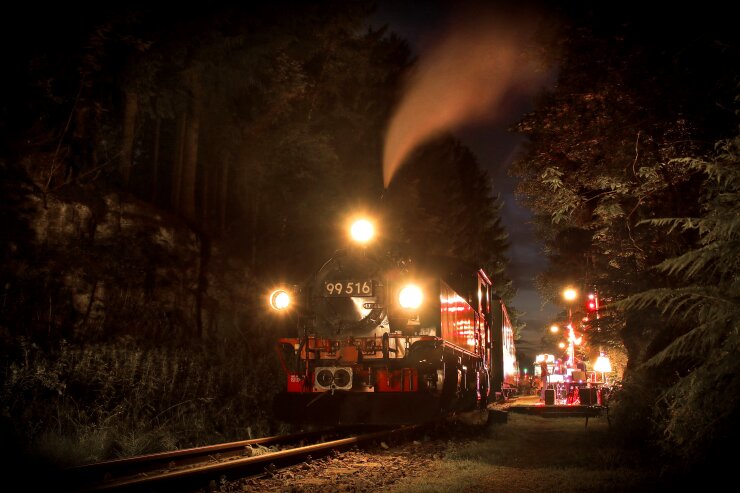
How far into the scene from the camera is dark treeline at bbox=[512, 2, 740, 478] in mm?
5105

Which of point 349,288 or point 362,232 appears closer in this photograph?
point 349,288

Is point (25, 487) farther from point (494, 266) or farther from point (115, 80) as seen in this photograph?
point (494, 266)

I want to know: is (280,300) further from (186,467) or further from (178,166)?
(178,166)

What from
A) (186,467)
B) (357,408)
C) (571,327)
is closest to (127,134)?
(357,408)

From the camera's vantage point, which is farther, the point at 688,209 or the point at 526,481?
the point at 688,209

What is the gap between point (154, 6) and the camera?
12797mm

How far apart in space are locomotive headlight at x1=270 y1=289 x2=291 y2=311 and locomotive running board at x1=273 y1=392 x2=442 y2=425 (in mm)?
1706

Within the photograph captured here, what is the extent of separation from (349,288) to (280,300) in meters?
1.40

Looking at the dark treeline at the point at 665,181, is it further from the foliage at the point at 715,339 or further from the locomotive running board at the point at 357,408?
the locomotive running board at the point at 357,408

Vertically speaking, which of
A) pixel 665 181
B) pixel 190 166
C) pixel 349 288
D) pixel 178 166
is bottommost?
pixel 349 288

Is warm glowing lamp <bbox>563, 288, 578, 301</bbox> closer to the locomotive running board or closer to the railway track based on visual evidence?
the locomotive running board

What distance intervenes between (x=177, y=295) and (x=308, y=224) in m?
6.80

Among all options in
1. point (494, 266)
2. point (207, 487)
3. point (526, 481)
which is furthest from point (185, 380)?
point (494, 266)

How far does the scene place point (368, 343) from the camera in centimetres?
1074
